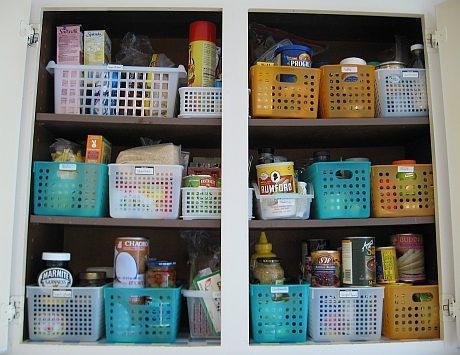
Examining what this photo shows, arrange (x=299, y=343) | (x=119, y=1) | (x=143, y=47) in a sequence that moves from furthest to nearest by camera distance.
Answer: (x=143, y=47) → (x=119, y=1) → (x=299, y=343)

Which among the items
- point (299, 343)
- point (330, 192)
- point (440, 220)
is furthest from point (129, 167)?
point (440, 220)

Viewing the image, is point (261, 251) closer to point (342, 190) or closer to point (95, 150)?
point (342, 190)

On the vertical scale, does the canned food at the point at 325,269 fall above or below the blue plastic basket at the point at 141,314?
above

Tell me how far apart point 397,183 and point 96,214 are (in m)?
1.02

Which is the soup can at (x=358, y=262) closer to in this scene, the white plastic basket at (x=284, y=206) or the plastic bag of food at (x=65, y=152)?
the white plastic basket at (x=284, y=206)

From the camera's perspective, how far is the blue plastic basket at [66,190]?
1535mm

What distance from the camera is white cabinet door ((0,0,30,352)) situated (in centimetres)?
141

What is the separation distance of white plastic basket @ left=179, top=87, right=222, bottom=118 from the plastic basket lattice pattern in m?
0.69

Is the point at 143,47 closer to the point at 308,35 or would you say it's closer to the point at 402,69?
the point at 308,35

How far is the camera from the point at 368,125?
5.27 ft

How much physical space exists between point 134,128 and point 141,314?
64cm

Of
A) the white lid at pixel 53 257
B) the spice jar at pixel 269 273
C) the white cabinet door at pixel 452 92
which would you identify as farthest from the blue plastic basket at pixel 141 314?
the white cabinet door at pixel 452 92

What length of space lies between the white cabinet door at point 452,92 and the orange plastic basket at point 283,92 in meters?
0.41

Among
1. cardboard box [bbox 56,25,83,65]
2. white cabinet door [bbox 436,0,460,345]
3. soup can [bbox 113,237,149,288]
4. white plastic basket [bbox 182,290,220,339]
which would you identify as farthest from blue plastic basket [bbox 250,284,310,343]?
cardboard box [bbox 56,25,83,65]
